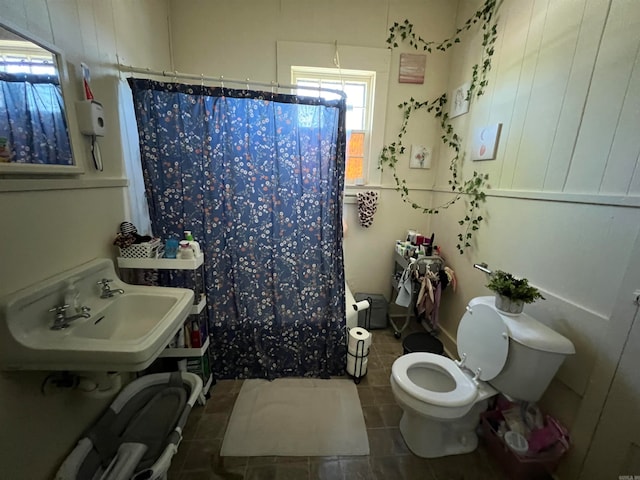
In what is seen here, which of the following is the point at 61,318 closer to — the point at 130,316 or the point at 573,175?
the point at 130,316

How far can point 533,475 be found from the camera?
1226mm

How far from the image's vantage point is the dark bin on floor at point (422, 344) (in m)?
1.92

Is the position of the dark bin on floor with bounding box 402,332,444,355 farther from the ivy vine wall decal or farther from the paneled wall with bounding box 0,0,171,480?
the paneled wall with bounding box 0,0,171,480

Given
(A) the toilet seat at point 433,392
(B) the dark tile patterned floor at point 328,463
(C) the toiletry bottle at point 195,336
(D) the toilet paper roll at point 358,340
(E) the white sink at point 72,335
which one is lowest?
(B) the dark tile patterned floor at point 328,463

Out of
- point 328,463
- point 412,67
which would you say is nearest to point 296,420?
point 328,463

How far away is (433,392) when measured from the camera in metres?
1.28

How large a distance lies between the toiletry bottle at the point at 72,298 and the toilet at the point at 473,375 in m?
1.50

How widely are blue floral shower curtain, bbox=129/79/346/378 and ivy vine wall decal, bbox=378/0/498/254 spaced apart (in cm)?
101

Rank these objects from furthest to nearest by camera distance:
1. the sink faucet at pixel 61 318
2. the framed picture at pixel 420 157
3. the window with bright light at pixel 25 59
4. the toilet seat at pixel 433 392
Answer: the framed picture at pixel 420 157, the toilet seat at pixel 433 392, the sink faucet at pixel 61 318, the window with bright light at pixel 25 59

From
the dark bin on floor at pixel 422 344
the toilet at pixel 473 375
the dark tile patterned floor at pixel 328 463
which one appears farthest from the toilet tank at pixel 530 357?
the dark bin on floor at pixel 422 344

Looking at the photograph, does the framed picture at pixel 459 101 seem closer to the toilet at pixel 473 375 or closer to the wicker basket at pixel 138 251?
the toilet at pixel 473 375

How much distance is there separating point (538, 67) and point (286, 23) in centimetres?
183

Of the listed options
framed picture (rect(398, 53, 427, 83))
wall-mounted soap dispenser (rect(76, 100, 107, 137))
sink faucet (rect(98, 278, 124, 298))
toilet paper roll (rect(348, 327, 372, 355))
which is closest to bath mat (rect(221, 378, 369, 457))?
toilet paper roll (rect(348, 327, 372, 355))

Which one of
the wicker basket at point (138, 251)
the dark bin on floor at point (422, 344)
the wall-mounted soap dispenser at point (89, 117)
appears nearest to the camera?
the wall-mounted soap dispenser at point (89, 117)
